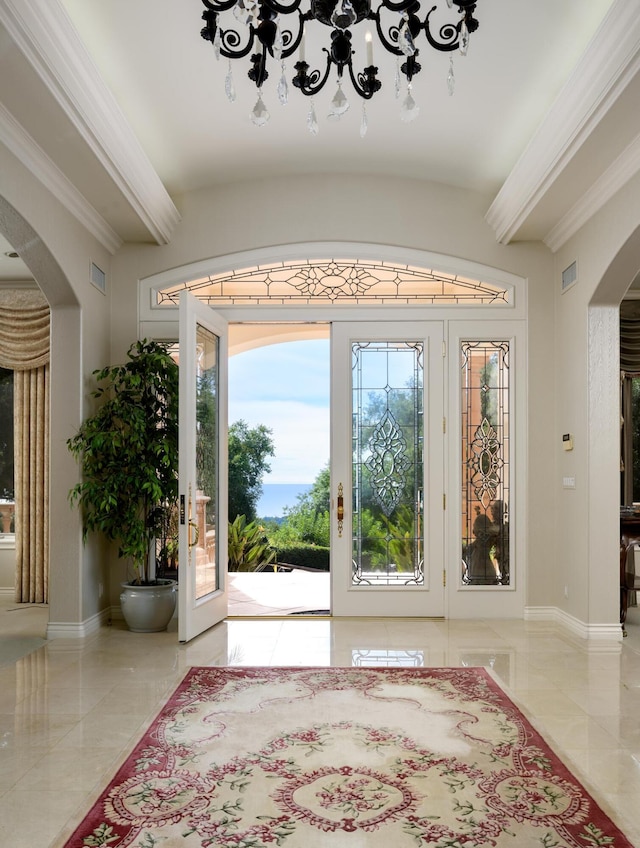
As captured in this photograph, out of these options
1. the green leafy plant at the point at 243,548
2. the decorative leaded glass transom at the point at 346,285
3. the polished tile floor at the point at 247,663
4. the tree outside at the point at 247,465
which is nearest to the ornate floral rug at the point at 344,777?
the polished tile floor at the point at 247,663

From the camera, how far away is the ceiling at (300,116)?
11.7 ft

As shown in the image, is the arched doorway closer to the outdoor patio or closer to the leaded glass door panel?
the leaded glass door panel

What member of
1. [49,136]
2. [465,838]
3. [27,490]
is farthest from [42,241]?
[465,838]

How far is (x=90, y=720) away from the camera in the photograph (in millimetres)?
3525

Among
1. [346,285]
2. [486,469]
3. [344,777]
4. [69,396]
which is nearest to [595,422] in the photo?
[486,469]

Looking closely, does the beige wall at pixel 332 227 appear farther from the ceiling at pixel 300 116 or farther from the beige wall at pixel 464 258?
the ceiling at pixel 300 116

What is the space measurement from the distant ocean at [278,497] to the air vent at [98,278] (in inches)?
266

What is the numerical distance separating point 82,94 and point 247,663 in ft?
10.9

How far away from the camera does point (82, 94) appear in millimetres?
3736

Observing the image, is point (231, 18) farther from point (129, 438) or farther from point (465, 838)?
point (465, 838)

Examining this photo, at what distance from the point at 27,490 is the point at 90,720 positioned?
12.4 ft

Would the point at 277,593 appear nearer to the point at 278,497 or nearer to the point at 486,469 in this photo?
the point at 486,469

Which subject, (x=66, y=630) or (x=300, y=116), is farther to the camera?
(x=66, y=630)

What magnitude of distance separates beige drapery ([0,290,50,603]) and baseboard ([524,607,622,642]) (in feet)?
14.0
